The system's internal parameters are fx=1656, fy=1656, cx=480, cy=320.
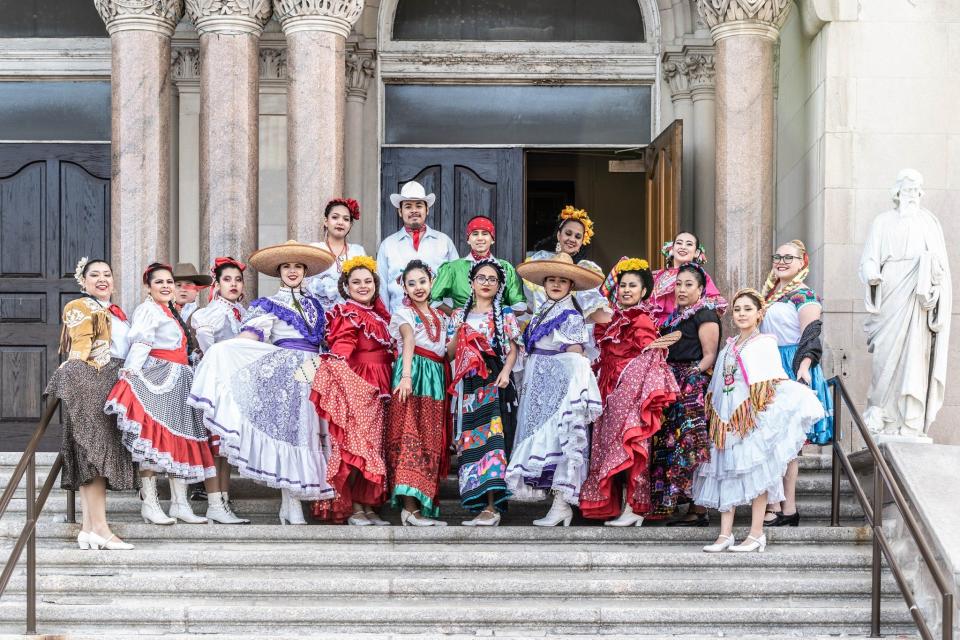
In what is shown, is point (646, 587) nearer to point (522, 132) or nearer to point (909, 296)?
point (909, 296)

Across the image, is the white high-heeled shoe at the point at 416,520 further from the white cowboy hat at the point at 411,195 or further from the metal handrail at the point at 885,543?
the metal handrail at the point at 885,543

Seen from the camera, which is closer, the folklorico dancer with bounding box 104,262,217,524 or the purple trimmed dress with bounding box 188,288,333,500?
the folklorico dancer with bounding box 104,262,217,524

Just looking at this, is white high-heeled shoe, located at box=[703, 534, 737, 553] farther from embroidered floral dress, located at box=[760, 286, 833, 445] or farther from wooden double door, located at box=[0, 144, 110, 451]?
wooden double door, located at box=[0, 144, 110, 451]

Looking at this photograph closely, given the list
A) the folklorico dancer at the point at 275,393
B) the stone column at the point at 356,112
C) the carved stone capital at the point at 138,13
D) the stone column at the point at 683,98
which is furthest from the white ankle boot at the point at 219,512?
the stone column at the point at 683,98

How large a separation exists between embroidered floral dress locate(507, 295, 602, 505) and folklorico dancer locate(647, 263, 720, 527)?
518 millimetres

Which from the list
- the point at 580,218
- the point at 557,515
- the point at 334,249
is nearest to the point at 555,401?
the point at 557,515

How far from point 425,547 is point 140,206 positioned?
14.7 feet

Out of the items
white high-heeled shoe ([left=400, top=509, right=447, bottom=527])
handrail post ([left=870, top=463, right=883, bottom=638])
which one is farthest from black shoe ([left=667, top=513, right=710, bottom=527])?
white high-heeled shoe ([left=400, top=509, right=447, bottom=527])

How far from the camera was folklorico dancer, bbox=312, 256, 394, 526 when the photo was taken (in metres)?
10.7

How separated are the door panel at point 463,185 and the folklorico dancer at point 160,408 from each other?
4587 mm

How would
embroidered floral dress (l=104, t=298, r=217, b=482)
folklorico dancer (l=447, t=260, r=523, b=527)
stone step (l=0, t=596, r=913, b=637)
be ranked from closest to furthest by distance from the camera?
stone step (l=0, t=596, r=913, b=637) < embroidered floral dress (l=104, t=298, r=217, b=482) < folklorico dancer (l=447, t=260, r=523, b=527)

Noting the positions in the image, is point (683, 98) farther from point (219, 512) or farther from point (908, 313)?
point (219, 512)

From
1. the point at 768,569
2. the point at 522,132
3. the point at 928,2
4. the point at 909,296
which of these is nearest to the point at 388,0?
the point at 522,132

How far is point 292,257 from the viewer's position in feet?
36.8
